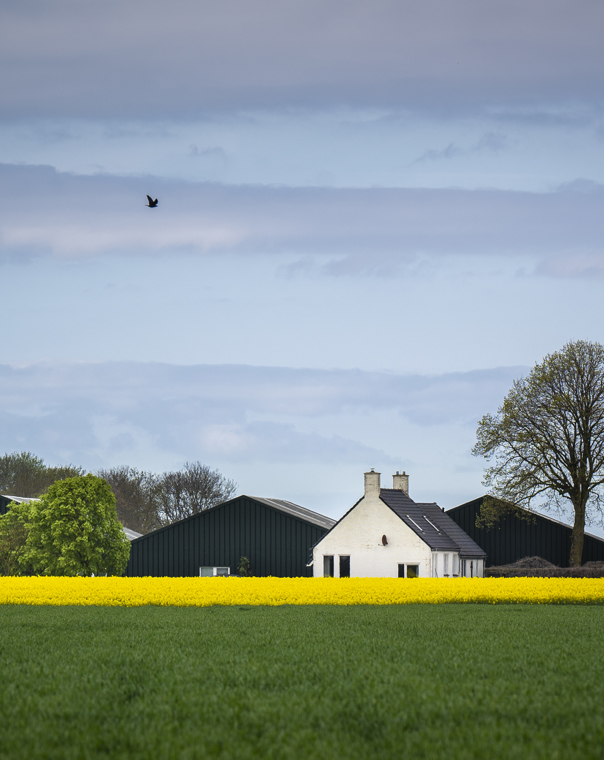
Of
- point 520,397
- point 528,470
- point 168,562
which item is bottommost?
point 168,562

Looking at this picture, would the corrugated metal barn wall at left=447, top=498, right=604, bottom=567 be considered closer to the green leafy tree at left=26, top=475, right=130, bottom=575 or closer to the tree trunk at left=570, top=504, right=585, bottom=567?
the tree trunk at left=570, top=504, right=585, bottom=567

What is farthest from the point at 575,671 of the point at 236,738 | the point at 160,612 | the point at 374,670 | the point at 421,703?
the point at 160,612

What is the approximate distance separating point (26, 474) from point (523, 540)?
210ft

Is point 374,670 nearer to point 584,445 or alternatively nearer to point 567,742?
point 567,742

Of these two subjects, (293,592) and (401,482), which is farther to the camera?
(401,482)

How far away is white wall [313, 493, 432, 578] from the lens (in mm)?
51781

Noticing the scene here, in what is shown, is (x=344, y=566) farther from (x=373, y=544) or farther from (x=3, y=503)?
(x=3, y=503)

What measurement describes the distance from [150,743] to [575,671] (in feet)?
23.6

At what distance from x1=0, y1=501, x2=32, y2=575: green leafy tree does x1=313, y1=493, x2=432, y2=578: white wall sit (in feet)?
64.8

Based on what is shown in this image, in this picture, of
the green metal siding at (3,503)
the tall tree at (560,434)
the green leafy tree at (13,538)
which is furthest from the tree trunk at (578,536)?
the green metal siding at (3,503)

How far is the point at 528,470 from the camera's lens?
53.3 meters

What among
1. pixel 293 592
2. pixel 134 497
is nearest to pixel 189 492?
pixel 134 497

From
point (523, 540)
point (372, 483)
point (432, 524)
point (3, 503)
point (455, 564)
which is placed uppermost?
point (372, 483)

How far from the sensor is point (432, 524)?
56.7 meters
